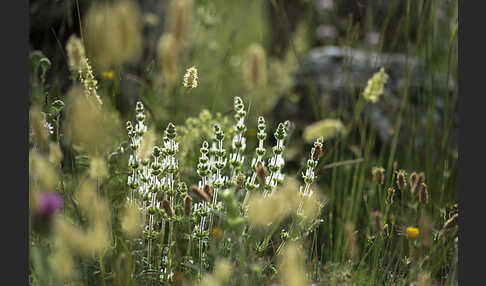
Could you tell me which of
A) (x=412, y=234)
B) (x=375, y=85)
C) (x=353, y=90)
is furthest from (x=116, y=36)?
(x=353, y=90)

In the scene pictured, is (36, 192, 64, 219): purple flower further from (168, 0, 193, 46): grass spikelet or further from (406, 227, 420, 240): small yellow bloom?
(406, 227, 420, 240): small yellow bloom

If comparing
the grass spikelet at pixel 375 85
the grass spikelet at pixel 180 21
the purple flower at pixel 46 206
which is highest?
the grass spikelet at pixel 180 21

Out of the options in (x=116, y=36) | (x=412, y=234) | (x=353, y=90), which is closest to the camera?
(x=116, y=36)

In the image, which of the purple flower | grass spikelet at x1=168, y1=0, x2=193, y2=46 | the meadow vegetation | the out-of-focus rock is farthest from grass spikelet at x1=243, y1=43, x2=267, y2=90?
the out-of-focus rock

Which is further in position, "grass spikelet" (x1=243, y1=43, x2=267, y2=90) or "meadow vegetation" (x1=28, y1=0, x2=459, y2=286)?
"grass spikelet" (x1=243, y1=43, x2=267, y2=90)

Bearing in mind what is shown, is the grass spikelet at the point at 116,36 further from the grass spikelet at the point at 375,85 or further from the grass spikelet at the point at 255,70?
the grass spikelet at the point at 375,85

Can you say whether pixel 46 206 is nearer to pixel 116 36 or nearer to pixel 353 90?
pixel 116 36

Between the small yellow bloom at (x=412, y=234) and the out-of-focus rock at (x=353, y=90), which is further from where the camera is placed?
the out-of-focus rock at (x=353, y=90)

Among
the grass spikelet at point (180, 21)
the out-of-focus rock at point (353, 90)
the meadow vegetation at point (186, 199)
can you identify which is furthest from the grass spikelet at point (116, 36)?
the out-of-focus rock at point (353, 90)

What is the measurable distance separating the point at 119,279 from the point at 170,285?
227mm

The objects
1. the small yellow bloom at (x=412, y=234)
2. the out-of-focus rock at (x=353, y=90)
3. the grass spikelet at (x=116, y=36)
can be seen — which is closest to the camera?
the grass spikelet at (x=116, y=36)

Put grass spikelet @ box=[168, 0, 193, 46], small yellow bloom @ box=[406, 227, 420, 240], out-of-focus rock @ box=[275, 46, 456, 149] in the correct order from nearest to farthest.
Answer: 1. grass spikelet @ box=[168, 0, 193, 46]
2. small yellow bloom @ box=[406, 227, 420, 240]
3. out-of-focus rock @ box=[275, 46, 456, 149]

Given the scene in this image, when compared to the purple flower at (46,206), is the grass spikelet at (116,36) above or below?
above

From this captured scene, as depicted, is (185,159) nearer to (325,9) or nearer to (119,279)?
(119,279)
